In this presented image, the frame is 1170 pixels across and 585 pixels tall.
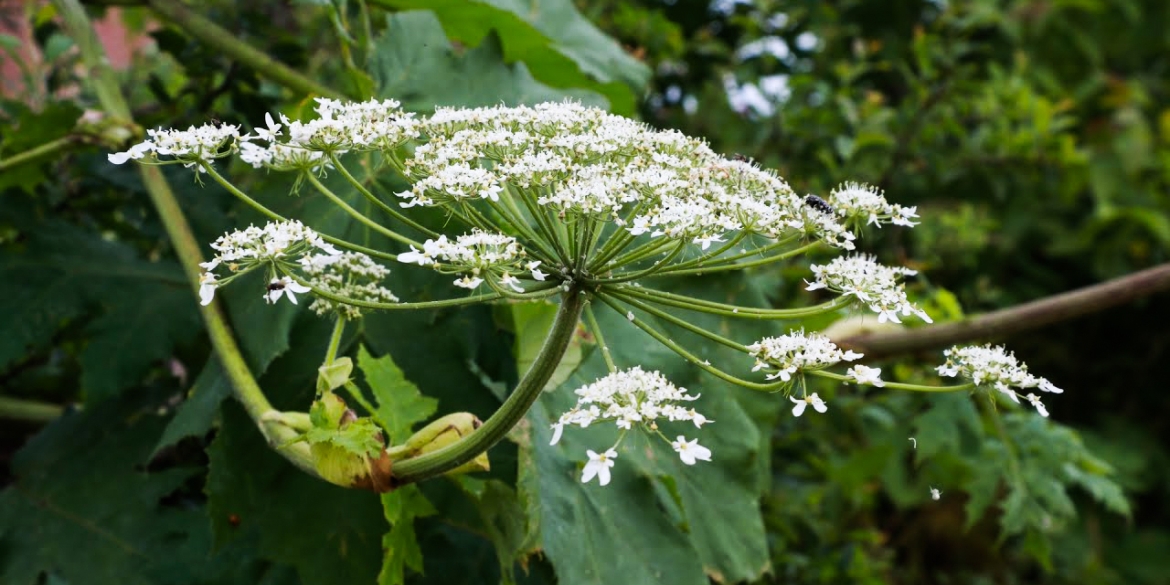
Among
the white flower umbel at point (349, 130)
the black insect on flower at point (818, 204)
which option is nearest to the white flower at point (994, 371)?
the black insect on flower at point (818, 204)

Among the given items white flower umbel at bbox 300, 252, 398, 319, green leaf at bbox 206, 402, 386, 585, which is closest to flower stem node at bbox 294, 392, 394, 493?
white flower umbel at bbox 300, 252, 398, 319

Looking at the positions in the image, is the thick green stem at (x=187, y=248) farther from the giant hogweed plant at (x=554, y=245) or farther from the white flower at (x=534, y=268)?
the white flower at (x=534, y=268)

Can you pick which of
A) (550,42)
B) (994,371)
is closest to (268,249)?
(994,371)

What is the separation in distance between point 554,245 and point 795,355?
307 mm

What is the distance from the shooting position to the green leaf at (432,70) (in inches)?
75.4

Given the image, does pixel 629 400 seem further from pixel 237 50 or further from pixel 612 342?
pixel 237 50

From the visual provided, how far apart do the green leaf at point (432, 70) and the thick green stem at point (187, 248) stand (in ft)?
1.39

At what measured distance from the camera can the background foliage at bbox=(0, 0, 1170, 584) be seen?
1.60 meters

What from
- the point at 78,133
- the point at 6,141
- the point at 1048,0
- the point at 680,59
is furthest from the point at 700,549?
the point at 1048,0

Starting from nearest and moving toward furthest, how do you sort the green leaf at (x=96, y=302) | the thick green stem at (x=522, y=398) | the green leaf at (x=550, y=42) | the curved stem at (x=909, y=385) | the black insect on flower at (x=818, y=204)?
1. the curved stem at (x=909, y=385)
2. the thick green stem at (x=522, y=398)
3. the black insect on flower at (x=818, y=204)
4. the green leaf at (x=96, y=302)
5. the green leaf at (x=550, y=42)

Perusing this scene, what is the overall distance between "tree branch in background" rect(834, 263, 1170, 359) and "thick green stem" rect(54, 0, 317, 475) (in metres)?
1.29

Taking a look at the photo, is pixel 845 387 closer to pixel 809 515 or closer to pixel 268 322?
pixel 809 515

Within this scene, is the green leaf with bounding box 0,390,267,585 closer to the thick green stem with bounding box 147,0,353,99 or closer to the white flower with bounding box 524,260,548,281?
the thick green stem with bounding box 147,0,353,99

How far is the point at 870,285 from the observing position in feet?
3.91
